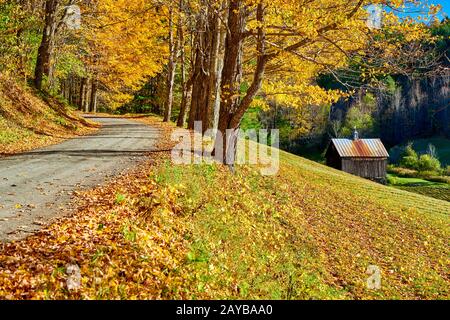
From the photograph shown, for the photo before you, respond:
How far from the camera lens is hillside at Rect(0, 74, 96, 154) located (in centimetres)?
1670

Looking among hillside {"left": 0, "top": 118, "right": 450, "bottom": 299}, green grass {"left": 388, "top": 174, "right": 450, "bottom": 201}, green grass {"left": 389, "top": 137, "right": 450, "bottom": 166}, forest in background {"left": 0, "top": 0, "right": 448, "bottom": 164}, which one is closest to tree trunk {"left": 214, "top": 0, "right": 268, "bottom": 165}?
forest in background {"left": 0, "top": 0, "right": 448, "bottom": 164}

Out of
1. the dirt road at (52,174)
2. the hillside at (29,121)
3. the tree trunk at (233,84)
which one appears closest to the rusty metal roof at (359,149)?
the hillside at (29,121)

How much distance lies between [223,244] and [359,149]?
145 feet

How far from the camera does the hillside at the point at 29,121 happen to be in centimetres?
1670

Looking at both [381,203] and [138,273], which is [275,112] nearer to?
[381,203]

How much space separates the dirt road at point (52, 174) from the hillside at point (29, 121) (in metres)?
0.95

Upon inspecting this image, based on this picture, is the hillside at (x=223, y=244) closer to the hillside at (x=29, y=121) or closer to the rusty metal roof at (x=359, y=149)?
the hillside at (x=29, y=121)

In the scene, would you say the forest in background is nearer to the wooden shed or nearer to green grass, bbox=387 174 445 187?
the wooden shed

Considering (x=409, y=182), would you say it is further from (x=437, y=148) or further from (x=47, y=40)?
(x=47, y=40)

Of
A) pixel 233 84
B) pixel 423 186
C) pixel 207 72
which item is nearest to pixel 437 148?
pixel 423 186

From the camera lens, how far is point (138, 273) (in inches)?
266

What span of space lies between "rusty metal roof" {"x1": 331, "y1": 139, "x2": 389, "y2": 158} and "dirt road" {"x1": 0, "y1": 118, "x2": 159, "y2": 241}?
116 ft

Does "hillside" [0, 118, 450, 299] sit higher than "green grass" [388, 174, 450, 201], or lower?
higher

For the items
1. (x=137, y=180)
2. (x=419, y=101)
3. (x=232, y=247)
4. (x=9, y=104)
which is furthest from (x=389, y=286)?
(x=419, y=101)
